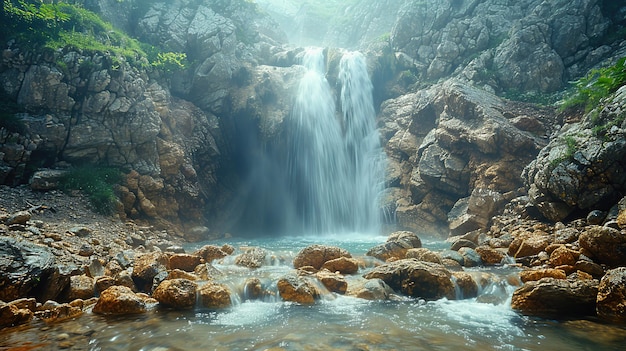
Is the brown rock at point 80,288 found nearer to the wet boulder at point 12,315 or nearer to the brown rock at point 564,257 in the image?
the wet boulder at point 12,315

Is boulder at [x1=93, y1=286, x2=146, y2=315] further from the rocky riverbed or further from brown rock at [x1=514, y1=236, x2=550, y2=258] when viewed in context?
brown rock at [x1=514, y1=236, x2=550, y2=258]

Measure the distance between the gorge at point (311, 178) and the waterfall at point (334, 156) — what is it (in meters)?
0.19

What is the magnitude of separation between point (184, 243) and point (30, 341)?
46.5ft

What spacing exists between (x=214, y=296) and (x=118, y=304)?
75.2 inches

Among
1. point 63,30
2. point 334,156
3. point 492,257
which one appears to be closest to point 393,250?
point 492,257

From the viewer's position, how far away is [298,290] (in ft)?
25.0

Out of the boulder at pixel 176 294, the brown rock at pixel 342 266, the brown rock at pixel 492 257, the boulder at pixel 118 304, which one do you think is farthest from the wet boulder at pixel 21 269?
the brown rock at pixel 492 257

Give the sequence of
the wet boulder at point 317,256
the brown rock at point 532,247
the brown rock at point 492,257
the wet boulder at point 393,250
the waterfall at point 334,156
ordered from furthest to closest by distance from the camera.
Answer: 1. the waterfall at point 334,156
2. the wet boulder at point 393,250
3. the wet boulder at point 317,256
4. the brown rock at point 492,257
5. the brown rock at point 532,247

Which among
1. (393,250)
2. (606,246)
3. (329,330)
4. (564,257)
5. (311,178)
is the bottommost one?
(329,330)

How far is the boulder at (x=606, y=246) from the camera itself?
752cm

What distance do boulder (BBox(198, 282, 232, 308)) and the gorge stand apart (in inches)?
3.3

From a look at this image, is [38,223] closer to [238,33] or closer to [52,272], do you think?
[52,272]

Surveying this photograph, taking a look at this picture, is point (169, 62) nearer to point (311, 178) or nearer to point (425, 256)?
point (311, 178)

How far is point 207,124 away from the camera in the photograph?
2528 cm
